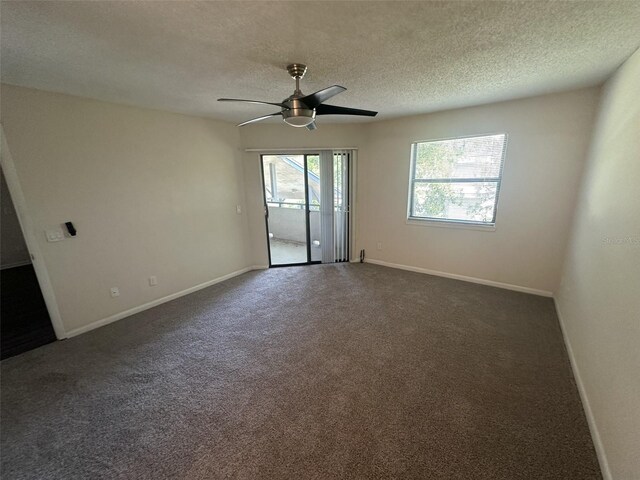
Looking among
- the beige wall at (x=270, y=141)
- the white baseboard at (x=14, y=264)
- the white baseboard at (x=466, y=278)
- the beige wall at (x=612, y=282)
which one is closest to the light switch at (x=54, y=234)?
the beige wall at (x=270, y=141)

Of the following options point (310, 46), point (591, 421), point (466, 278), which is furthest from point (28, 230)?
point (466, 278)

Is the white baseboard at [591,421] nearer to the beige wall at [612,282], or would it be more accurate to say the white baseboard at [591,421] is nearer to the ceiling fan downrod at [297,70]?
the beige wall at [612,282]

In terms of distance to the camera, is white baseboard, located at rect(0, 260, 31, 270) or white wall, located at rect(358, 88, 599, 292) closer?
white wall, located at rect(358, 88, 599, 292)

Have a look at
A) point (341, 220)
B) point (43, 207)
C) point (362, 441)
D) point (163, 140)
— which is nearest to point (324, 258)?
point (341, 220)

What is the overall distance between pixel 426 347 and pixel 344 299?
121 centimetres

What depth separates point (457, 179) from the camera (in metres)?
3.72

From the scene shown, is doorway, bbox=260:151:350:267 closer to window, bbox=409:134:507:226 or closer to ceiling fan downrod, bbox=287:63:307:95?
window, bbox=409:134:507:226

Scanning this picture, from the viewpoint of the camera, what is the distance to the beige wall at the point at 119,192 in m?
2.38

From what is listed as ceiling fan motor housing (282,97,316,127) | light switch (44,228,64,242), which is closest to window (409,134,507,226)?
ceiling fan motor housing (282,97,316,127)

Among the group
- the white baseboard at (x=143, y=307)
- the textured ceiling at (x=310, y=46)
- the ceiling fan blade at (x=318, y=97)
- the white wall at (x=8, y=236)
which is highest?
the textured ceiling at (x=310, y=46)

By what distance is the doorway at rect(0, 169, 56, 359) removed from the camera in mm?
2635

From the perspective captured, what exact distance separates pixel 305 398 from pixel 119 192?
117 inches

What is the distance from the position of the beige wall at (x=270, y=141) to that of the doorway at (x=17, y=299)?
2711mm

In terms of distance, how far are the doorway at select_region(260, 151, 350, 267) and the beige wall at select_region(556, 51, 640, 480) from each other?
304 centimetres
